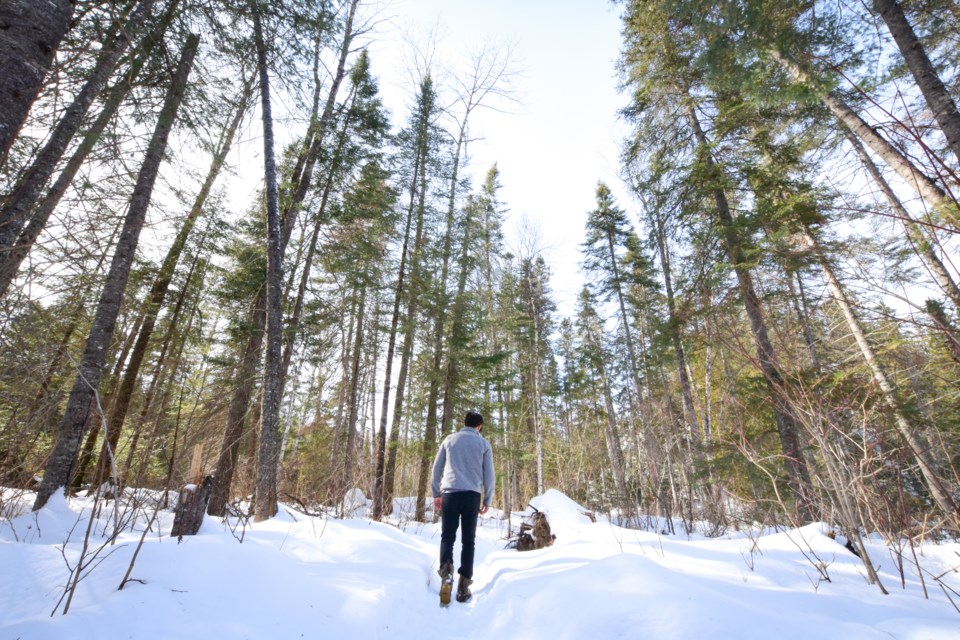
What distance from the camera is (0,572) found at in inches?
82.4

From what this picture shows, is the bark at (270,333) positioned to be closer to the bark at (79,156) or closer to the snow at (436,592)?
the bark at (79,156)

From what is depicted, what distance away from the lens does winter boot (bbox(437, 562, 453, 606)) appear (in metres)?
3.44

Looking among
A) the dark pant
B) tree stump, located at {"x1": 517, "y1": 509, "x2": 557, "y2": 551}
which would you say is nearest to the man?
the dark pant

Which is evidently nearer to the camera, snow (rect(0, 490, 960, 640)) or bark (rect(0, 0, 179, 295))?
snow (rect(0, 490, 960, 640))

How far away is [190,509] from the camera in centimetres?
406

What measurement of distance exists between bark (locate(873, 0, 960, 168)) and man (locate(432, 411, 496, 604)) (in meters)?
6.30

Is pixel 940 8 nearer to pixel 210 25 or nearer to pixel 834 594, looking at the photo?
pixel 834 594

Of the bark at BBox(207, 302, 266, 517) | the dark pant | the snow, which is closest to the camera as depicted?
the snow

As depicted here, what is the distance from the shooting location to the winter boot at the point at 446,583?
3.44 m

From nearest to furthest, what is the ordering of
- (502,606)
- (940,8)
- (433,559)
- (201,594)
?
(201,594) → (502,606) → (433,559) → (940,8)

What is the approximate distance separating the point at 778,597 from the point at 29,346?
5.83 m

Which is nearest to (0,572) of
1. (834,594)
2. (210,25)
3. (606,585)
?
(606,585)

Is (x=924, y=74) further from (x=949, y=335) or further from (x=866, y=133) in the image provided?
(x=949, y=335)

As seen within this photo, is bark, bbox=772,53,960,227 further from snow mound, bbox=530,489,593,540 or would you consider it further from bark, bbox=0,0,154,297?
bark, bbox=0,0,154,297
